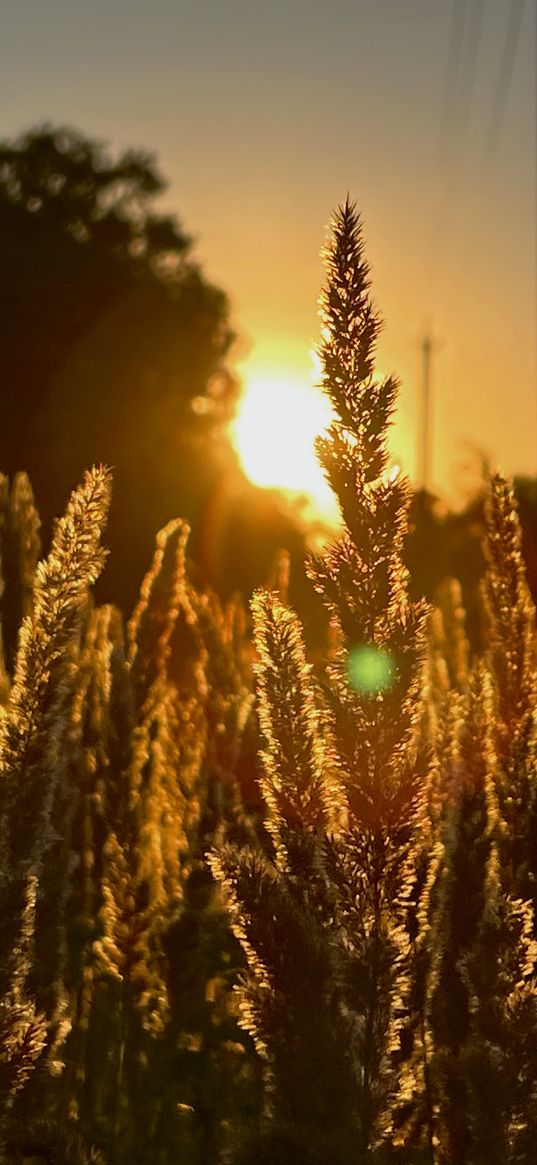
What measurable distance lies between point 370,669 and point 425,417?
6995 centimetres

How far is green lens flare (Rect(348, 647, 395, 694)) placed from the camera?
2.87 meters

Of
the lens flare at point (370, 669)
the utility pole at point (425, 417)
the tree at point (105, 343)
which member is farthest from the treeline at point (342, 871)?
the utility pole at point (425, 417)

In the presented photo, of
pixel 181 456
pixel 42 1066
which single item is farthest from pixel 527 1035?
pixel 181 456

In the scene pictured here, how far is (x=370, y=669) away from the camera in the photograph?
2896 mm

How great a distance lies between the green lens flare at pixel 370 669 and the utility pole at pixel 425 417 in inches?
2534

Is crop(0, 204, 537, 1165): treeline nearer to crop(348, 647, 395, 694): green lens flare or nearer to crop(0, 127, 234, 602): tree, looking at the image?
crop(348, 647, 395, 694): green lens flare

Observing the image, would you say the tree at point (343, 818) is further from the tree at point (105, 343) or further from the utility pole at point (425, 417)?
the utility pole at point (425, 417)

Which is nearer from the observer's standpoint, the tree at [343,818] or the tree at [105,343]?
the tree at [343,818]

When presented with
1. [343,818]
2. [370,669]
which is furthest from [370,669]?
[343,818]

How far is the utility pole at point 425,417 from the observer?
69812mm

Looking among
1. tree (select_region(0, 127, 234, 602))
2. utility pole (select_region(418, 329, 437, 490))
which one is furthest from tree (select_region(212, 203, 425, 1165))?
utility pole (select_region(418, 329, 437, 490))

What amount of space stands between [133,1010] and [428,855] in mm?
1427

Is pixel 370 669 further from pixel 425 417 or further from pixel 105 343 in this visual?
pixel 425 417

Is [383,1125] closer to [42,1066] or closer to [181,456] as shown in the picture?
[42,1066]
